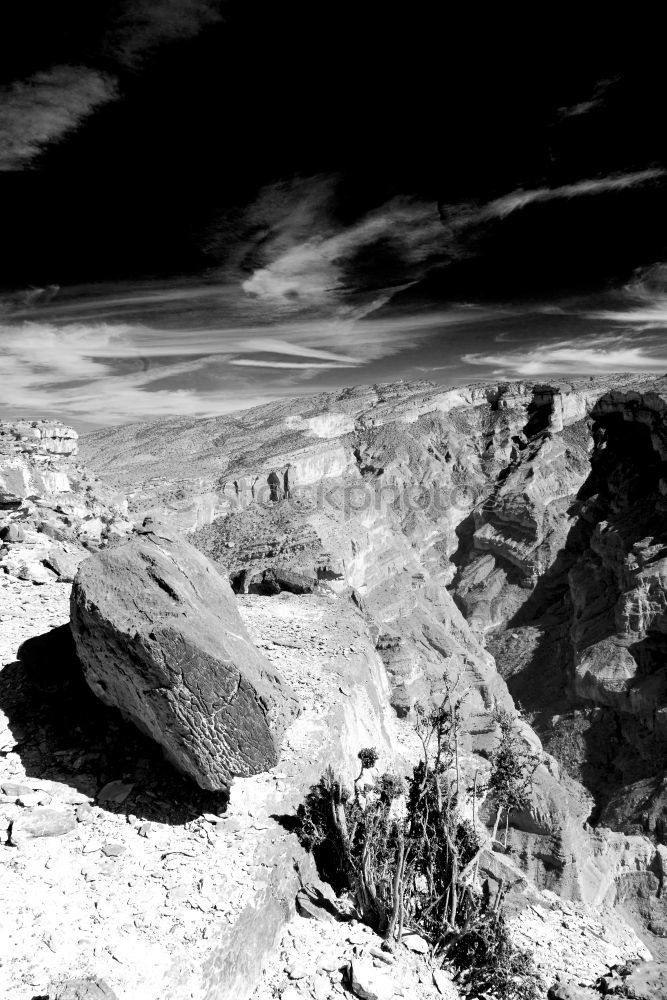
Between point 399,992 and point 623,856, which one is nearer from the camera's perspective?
point 399,992

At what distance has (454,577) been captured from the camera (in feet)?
212

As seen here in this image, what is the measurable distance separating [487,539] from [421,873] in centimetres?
5760

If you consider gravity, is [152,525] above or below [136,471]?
above

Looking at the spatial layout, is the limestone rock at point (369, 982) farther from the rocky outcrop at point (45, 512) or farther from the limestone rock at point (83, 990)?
the rocky outcrop at point (45, 512)

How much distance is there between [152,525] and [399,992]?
791 cm

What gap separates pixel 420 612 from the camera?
35000 millimetres

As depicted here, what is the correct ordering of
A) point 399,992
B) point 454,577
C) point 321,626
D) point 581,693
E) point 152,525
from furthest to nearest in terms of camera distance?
point 454,577 → point 581,693 → point 321,626 → point 152,525 → point 399,992

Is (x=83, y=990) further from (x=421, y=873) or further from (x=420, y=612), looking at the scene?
(x=420, y=612)

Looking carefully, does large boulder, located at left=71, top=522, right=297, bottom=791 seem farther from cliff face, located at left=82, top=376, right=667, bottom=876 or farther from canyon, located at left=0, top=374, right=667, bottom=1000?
cliff face, located at left=82, top=376, right=667, bottom=876

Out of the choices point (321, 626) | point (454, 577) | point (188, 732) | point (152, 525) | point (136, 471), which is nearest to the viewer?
point (188, 732)

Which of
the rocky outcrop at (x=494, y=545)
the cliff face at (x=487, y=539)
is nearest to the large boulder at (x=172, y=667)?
the rocky outcrop at (x=494, y=545)

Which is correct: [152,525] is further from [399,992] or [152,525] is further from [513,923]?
[513,923]

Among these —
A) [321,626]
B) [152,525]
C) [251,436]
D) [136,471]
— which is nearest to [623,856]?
[321,626]

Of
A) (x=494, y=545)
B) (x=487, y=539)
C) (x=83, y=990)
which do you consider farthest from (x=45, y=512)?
(x=487, y=539)
